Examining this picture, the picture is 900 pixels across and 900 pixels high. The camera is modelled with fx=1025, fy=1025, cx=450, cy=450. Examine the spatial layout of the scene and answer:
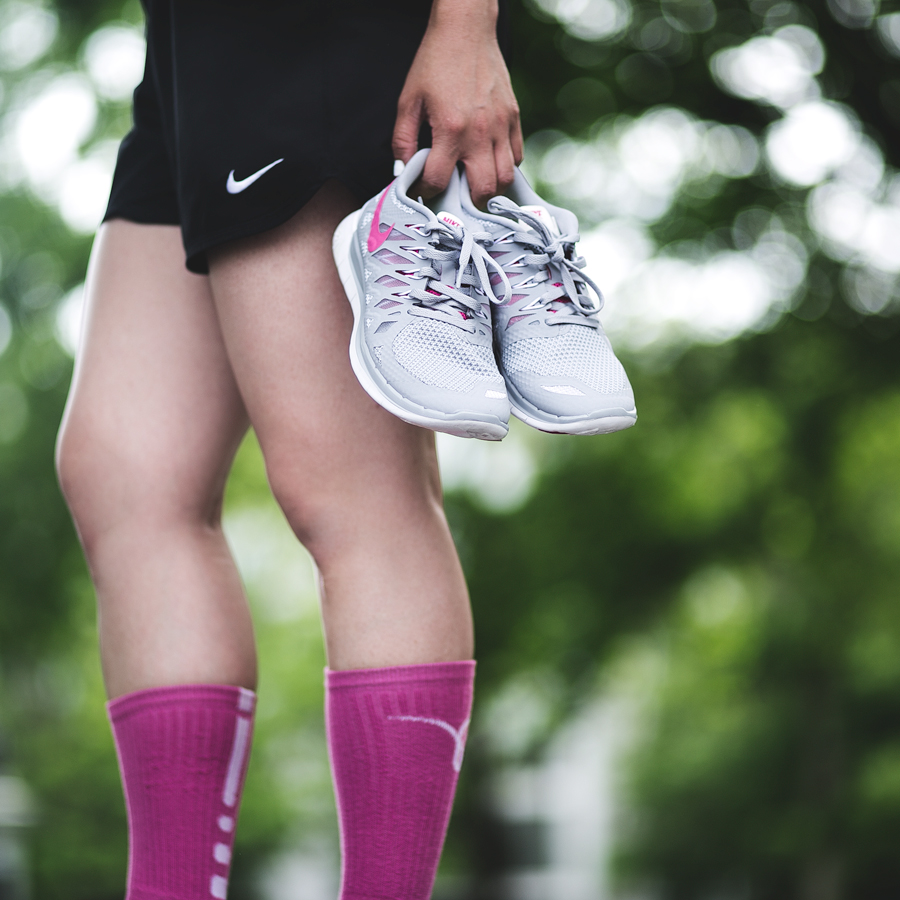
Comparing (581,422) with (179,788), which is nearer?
(581,422)

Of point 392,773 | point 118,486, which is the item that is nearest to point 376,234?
point 118,486

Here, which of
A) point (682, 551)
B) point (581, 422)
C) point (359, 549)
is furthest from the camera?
point (682, 551)

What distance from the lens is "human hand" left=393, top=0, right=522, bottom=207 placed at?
41.6 inches

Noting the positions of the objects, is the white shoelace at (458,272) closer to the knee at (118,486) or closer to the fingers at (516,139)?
the fingers at (516,139)

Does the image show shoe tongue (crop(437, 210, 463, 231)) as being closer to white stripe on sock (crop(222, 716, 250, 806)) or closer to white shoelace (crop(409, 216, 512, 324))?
white shoelace (crop(409, 216, 512, 324))

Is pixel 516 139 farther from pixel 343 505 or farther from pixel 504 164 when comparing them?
pixel 343 505

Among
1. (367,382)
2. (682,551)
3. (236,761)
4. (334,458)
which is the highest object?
(367,382)

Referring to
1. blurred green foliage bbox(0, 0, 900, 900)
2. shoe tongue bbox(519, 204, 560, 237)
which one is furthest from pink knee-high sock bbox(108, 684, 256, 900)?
blurred green foliage bbox(0, 0, 900, 900)

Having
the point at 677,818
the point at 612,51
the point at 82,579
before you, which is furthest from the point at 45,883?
the point at 612,51

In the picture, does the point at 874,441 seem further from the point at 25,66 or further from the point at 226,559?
the point at 226,559

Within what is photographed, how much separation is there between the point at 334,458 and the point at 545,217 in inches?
13.4

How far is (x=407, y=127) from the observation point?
3.49 feet

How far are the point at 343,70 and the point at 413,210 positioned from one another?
7.2 inches

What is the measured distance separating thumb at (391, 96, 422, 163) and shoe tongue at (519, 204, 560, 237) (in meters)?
0.13
